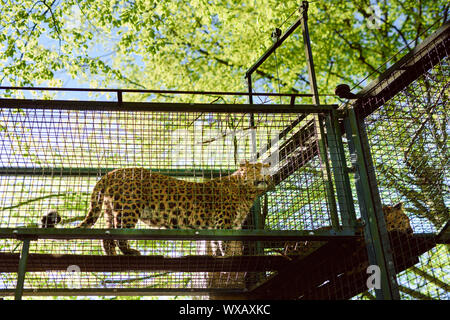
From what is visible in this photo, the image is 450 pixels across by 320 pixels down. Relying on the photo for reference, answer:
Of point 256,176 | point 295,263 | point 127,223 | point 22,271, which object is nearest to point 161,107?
point 127,223

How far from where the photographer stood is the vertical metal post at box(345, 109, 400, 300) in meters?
3.38

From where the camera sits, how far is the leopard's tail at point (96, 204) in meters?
4.59

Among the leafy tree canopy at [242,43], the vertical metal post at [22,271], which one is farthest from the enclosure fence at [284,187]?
the leafy tree canopy at [242,43]

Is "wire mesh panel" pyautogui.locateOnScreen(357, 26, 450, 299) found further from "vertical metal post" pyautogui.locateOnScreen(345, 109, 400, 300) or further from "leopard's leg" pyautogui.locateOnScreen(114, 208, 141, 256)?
"leopard's leg" pyautogui.locateOnScreen(114, 208, 141, 256)

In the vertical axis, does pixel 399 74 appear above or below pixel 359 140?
above

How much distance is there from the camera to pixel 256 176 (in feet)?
16.6

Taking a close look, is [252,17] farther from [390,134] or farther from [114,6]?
[390,134]

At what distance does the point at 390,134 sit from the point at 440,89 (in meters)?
0.57

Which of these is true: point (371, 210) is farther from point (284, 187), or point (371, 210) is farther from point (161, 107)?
point (161, 107)

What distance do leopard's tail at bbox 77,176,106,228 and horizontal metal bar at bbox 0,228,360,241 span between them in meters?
1.17

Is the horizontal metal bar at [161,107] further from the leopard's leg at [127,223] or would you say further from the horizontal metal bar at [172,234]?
the leopard's leg at [127,223]

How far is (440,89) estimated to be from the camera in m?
3.31

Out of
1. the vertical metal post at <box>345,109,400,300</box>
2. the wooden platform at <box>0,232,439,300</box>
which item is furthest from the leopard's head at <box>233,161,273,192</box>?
the vertical metal post at <box>345,109,400,300</box>

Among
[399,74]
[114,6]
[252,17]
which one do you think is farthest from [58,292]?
[252,17]
